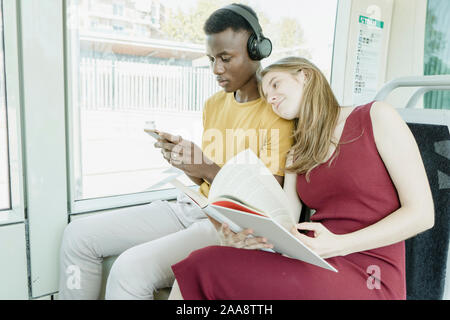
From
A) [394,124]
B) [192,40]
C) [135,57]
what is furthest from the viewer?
[192,40]

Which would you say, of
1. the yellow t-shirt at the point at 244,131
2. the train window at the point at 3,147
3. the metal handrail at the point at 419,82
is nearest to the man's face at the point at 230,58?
the yellow t-shirt at the point at 244,131

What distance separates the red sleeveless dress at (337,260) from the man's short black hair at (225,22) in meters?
0.51

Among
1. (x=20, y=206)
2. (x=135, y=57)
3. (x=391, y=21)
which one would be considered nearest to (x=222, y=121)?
(x=135, y=57)

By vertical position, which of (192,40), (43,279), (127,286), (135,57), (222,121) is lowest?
(43,279)

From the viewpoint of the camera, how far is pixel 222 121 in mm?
1380

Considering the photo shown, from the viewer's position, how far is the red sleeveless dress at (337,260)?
80 cm

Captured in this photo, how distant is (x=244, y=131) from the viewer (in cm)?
130

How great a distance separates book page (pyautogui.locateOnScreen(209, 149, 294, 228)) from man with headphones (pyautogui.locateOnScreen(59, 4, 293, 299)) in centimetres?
36

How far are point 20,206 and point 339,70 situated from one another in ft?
6.13

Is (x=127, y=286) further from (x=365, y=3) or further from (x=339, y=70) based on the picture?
(x=365, y=3)

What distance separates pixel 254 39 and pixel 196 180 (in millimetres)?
563

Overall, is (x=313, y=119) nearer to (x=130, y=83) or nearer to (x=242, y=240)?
(x=242, y=240)

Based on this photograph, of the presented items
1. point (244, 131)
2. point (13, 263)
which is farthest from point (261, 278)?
point (13, 263)

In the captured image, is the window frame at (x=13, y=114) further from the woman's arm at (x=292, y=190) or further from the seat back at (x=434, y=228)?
the seat back at (x=434, y=228)
